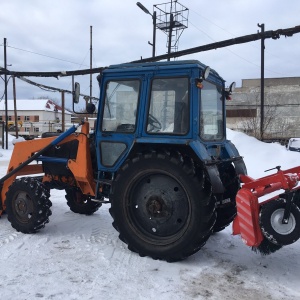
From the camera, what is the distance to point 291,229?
3883mm

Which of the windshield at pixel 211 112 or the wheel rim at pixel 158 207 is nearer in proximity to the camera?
the wheel rim at pixel 158 207

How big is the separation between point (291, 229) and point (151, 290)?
156 centimetres

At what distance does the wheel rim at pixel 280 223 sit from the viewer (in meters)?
3.89

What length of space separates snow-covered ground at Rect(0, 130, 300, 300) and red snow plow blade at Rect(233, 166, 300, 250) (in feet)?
1.46

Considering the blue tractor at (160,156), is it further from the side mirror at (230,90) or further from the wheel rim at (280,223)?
the wheel rim at (280,223)

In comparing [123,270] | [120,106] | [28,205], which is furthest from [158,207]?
[28,205]

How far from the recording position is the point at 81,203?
6.72 m

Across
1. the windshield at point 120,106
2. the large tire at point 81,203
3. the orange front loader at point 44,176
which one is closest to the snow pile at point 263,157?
the large tire at point 81,203

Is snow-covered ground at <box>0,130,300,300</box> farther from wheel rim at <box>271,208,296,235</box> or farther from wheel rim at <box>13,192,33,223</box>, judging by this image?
wheel rim at <box>271,208,296,235</box>

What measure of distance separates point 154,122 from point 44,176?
2.36m

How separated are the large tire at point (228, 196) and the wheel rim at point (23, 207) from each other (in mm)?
2704

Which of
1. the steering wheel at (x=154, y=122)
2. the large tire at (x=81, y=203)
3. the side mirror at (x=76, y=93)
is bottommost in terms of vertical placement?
the large tire at (x=81, y=203)

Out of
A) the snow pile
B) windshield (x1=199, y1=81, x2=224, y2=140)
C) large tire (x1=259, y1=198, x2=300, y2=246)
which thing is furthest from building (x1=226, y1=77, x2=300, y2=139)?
large tire (x1=259, y1=198, x2=300, y2=246)

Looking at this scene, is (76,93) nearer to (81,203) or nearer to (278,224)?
(81,203)
